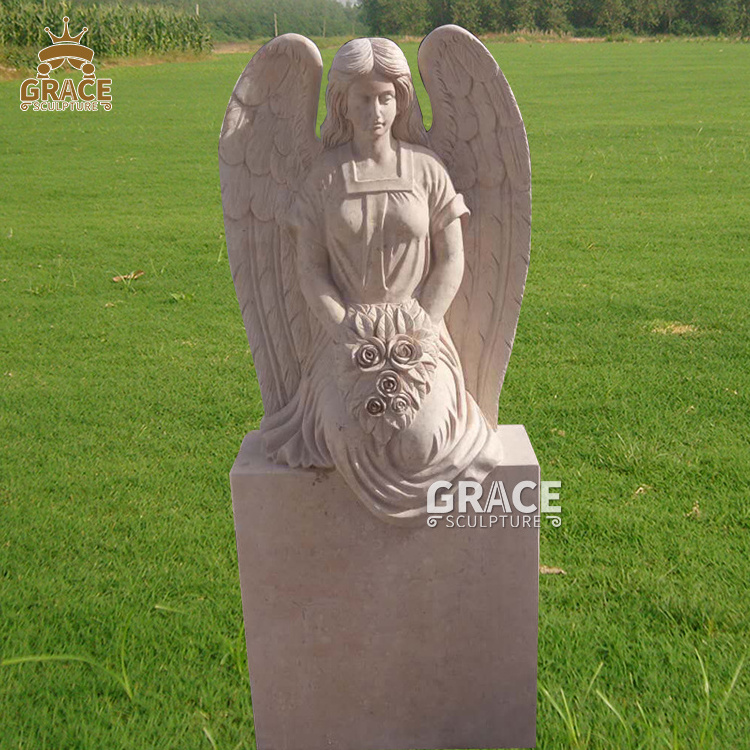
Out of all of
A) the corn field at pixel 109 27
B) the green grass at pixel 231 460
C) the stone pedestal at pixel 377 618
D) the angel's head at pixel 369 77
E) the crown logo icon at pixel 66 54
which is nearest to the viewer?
the angel's head at pixel 369 77

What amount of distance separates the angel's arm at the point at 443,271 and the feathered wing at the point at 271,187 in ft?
1.13

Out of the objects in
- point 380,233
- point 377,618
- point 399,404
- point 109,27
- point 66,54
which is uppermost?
point 109,27

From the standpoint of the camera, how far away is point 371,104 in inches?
86.0

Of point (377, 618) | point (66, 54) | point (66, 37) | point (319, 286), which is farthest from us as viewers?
point (66, 37)

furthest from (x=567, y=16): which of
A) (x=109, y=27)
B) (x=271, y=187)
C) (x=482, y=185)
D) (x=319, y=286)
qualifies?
(x=319, y=286)

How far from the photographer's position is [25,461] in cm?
405

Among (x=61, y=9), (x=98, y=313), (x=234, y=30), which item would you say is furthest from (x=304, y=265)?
(x=234, y=30)

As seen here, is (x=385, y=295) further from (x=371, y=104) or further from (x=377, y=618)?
(x=377, y=618)

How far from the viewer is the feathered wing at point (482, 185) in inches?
88.2

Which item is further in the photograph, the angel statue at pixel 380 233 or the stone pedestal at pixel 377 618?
the stone pedestal at pixel 377 618

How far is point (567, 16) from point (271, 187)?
30.7 m

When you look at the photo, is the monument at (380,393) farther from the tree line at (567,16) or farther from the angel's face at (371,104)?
the tree line at (567,16)

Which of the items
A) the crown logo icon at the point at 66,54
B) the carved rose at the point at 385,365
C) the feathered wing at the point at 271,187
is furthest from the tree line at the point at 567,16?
the carved rose at the point at 385,365

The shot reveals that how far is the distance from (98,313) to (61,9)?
14.5 m
